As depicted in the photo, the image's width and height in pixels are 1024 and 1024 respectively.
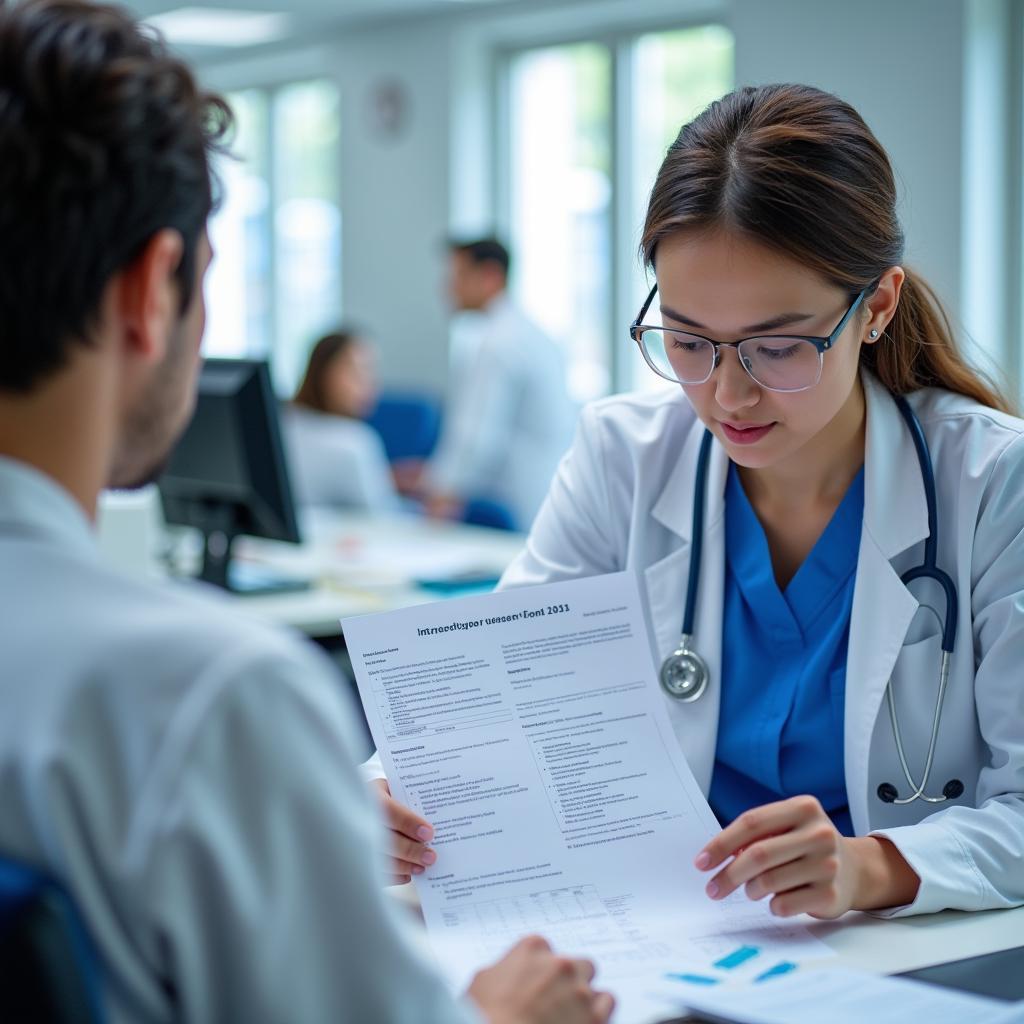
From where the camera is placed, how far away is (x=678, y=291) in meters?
1.38

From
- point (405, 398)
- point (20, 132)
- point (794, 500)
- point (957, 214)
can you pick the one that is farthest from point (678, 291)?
point (405, 398)

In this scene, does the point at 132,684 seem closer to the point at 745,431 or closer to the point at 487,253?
the point at 745,431

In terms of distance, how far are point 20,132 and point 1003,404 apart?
1.13 metres

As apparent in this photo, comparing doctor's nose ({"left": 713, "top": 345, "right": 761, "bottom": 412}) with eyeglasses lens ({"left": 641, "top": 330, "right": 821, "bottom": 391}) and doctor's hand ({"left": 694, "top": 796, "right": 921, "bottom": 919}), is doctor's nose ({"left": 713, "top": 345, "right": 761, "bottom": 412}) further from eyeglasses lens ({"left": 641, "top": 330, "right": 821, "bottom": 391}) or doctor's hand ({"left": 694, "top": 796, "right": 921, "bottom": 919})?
doctor's hand ({"left": 694, "top": 796, "right": 921, "bottom": 919})

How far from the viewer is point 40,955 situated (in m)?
0.66

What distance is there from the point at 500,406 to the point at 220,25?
3.52 meters

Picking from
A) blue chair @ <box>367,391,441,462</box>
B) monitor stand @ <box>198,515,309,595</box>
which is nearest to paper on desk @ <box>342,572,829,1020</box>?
monitor stand @ <box>198,515,309,595</box>

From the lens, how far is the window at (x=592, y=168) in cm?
614

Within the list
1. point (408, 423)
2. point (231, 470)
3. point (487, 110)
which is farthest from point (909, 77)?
point (408, 423)

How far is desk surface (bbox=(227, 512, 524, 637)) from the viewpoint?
2.84m

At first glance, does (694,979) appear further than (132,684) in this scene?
Yes

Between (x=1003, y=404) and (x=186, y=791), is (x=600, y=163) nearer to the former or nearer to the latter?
(x=1003, y=404)

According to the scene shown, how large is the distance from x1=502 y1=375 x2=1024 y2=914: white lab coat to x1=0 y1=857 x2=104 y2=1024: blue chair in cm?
80

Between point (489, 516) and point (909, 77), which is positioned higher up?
point (909, 77)
